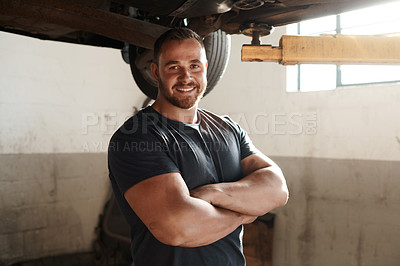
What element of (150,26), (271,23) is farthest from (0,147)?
(271,23)

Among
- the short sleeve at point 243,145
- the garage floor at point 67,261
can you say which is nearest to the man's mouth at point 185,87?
the short sleeve at point 243,145

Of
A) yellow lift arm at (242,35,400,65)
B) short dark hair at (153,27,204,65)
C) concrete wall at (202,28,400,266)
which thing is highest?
short dark hair at (153,27,204,65)

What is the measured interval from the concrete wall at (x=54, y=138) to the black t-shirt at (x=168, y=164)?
2586 mm

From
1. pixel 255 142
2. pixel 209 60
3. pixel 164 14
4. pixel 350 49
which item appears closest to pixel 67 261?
pixel 255 142

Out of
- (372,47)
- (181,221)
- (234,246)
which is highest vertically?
(372,47)

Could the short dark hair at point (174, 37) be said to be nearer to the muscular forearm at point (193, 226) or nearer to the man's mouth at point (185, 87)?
the man's mouth at point (185, 87)

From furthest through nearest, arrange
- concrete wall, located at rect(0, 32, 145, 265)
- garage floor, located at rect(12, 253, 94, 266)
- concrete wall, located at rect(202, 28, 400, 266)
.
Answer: garage floor, located at rect(12, 253, 94, 266) → concrete wall, located at rect(0, 32, 145, 265) → concrete wall, located at rect(202, 28, 400, 266)

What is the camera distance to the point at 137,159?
111 cm

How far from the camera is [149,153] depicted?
1.13m

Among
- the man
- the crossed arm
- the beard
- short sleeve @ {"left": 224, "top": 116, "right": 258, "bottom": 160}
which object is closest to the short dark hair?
the man

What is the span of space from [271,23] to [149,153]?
0.99 m

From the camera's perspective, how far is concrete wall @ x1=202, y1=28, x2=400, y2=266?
3.25 meters

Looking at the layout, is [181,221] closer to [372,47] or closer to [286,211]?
[372,47]

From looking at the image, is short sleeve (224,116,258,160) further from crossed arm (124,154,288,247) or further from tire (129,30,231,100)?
tire (129,30,231,100)
